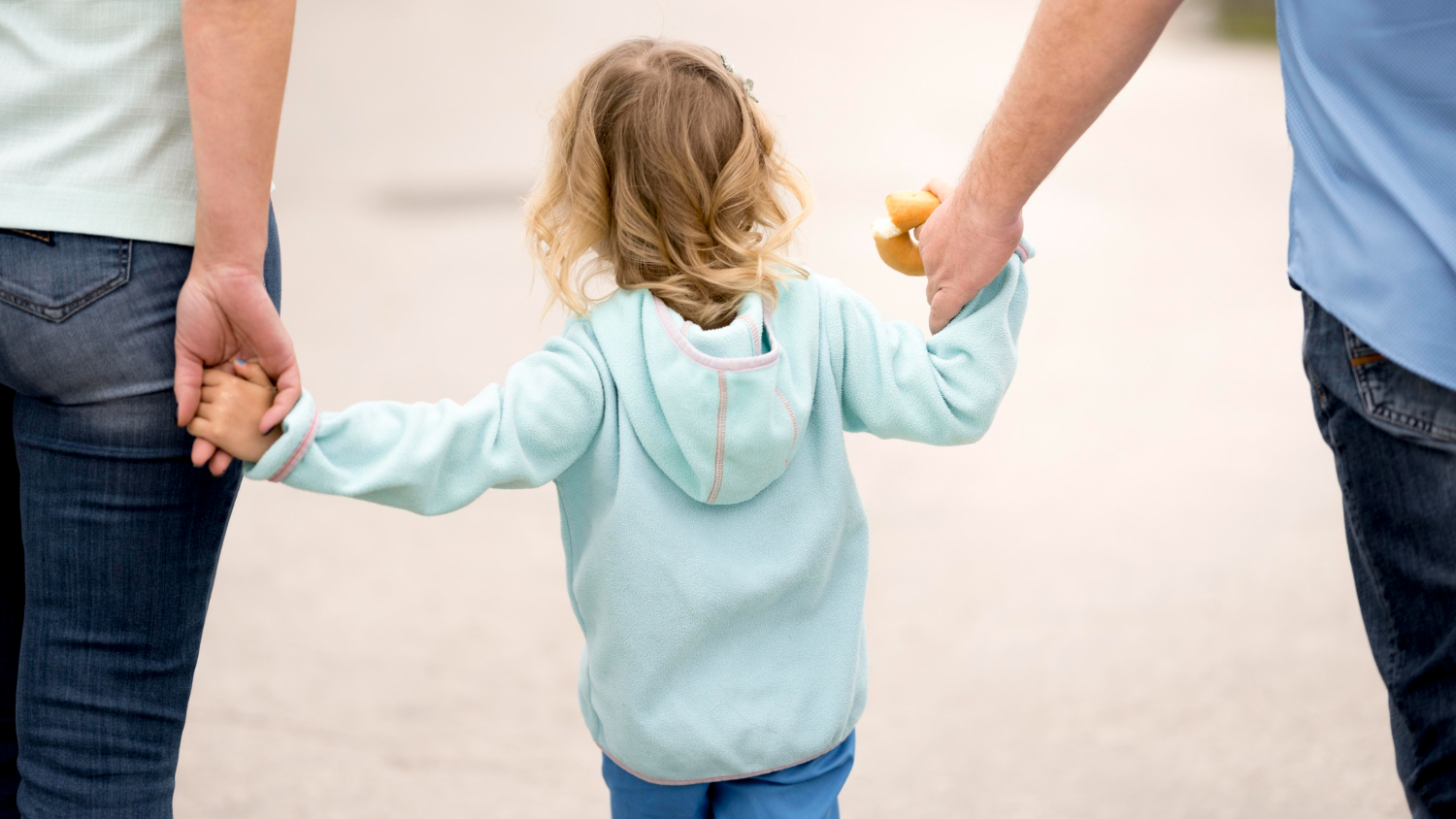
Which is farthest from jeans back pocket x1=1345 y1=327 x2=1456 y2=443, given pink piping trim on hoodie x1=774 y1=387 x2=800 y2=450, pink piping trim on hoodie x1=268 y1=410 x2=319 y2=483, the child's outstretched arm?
pink piping trim on hoodie x1=268 y1=410 x2=319 y2=483

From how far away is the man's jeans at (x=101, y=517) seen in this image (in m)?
1.21

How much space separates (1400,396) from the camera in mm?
1081

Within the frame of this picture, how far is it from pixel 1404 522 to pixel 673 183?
0.75 m

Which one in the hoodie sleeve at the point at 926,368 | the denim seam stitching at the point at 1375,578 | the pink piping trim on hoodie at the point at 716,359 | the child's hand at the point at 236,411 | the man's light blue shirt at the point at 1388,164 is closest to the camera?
the man's light blue shirt at the point at 1388,164

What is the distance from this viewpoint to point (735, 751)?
4.88 feet

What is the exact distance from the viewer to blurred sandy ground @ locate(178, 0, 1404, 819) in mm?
2375

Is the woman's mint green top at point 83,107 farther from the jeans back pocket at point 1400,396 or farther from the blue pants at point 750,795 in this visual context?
the jeans back pocket at point 1400,396

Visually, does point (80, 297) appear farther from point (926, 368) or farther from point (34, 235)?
point (926, 368)

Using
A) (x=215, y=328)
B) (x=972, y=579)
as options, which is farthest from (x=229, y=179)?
(x=972, y=579)

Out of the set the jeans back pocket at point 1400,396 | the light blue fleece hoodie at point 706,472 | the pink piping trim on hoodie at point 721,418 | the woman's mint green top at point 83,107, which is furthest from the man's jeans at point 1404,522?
the woman's mint green top at point 83,107

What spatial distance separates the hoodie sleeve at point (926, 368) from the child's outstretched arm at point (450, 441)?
0.93 ft

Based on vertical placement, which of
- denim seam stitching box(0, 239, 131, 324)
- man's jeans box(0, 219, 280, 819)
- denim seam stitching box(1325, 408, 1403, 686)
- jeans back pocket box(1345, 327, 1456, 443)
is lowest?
man's jeans box(0, 219, 280, 819)

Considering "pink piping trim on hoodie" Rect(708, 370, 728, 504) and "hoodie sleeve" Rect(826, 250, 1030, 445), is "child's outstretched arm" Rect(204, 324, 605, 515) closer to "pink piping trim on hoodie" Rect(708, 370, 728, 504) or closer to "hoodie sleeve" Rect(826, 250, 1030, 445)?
"pink piping trim on hoodie" Rect(708, 370, 728, 504)

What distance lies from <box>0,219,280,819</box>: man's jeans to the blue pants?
19.6 inches
